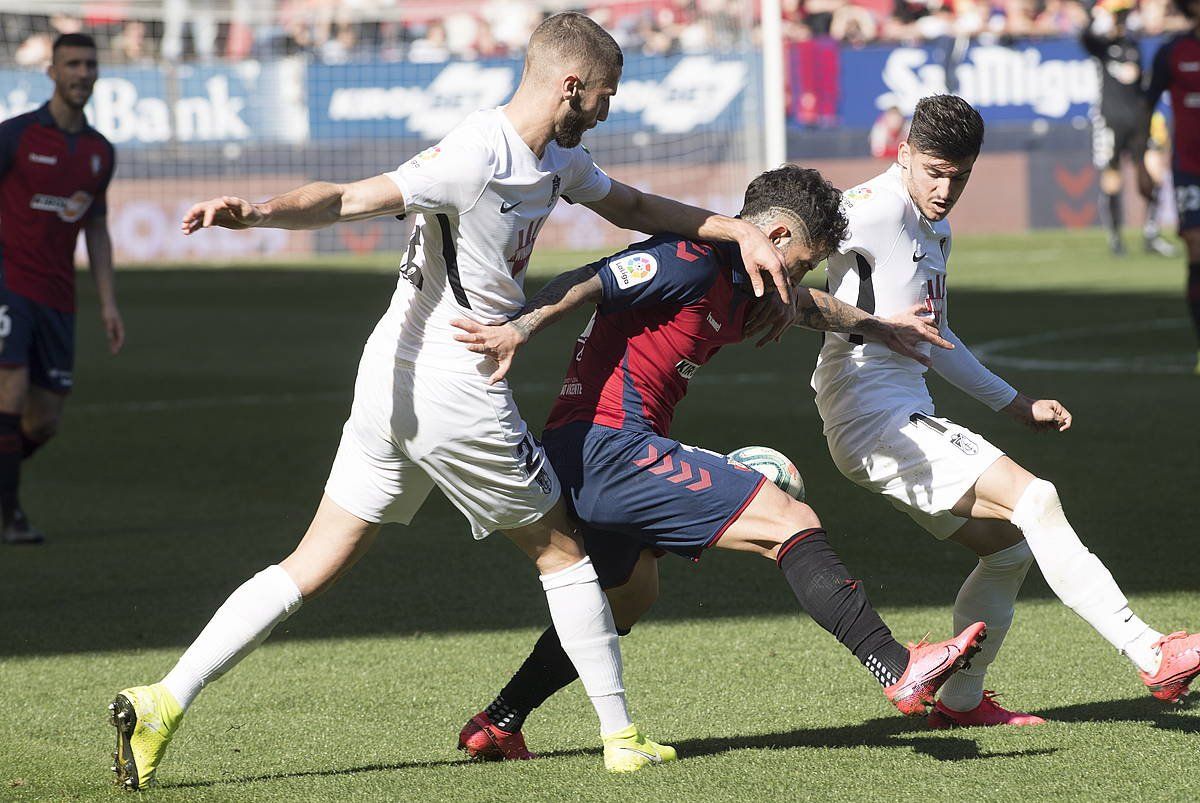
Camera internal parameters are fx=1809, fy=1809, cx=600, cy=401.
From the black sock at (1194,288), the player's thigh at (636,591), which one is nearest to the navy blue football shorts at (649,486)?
the player's thigh at (636,591)

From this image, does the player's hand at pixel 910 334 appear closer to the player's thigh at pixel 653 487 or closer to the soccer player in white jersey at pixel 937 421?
the soccer player in white jersey at pixel 937 421

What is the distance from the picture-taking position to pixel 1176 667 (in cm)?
409

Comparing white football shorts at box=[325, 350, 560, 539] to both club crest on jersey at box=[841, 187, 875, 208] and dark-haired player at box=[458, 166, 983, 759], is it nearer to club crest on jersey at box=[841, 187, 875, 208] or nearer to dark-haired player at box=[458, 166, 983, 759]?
dark-haired player at box=[458, 166, 983, 759]

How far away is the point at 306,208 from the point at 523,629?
8.56ft

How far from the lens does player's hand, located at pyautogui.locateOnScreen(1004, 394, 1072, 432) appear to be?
4.79m

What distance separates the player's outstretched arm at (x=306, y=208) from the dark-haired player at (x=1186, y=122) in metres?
8.23

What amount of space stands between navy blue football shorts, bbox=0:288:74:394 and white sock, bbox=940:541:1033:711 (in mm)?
4757

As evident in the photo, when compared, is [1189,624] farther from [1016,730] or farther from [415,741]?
[415,741]

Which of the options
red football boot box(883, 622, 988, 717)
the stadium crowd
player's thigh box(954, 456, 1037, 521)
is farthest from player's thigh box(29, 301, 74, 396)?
the stadium crowd

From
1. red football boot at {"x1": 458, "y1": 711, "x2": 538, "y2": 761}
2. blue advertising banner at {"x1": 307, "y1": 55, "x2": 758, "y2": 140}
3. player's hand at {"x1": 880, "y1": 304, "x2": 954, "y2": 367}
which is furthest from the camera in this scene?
blue advertising banner at {"x1": 307, "y1": 55, "x2": 758, "y2": 140}

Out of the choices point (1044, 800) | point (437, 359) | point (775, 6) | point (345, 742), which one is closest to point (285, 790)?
point (345, 742)

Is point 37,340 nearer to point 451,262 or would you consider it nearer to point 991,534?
point 451,262

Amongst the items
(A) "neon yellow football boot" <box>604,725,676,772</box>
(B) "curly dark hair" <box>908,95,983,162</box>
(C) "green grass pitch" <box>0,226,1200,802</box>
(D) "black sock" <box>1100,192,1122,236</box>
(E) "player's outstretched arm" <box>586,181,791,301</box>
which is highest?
(B) "curly dark hair" <box>908,95,983,162</box>

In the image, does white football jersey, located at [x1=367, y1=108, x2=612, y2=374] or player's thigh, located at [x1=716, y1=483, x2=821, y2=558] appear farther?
player's thigh, located at [x1=716, y1=483, x2=821, y2=558]
